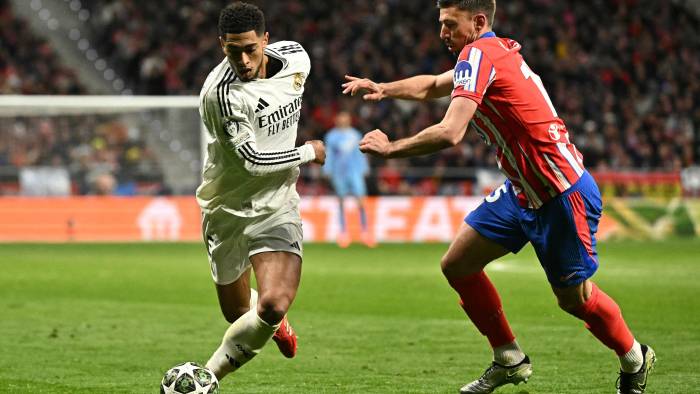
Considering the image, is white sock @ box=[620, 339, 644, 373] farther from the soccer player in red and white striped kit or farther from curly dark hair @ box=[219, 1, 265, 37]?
curly dark hair @ box=[219, 1, 265, 37]

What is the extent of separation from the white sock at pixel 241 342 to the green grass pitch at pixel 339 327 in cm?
65

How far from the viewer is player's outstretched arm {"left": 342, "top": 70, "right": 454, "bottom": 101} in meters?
6.48

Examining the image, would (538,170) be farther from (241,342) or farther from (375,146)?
(241,342)

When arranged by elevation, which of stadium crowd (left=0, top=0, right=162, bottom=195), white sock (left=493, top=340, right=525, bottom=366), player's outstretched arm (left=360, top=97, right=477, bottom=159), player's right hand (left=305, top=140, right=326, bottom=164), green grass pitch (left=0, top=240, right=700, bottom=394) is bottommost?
stadium crowd (left=0, top=0, right=162, bottom=195)

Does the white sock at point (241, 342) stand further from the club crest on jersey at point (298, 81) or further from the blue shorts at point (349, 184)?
the blue shorts at point (349, 184)

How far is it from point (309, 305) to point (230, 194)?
470cm

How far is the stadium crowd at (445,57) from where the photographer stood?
2602 cm

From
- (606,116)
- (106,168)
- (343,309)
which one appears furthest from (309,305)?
(606,116)

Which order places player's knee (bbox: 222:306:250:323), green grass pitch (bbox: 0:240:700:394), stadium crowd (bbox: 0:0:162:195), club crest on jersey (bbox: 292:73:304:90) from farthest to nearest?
stadium crowd (bbox: 0:0:162:195)
green grass pitch (bbox: 0:240:700:394)
player's knee (bbox: 222:306:250:323)
club crest on jersey (bbox: 292:73:304:90)

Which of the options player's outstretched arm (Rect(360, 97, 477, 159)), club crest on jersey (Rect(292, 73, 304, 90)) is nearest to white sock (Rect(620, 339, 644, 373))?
player's outstretched arm (Rect(360, 97, 477, 159))

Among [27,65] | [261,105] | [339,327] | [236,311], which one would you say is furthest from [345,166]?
[261,105]

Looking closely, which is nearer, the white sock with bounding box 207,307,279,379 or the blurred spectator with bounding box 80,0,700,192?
the white sock with bounding box 207,307,279,379

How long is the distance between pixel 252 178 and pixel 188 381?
4.23ft

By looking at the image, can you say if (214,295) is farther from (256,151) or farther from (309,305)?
(256,151)
